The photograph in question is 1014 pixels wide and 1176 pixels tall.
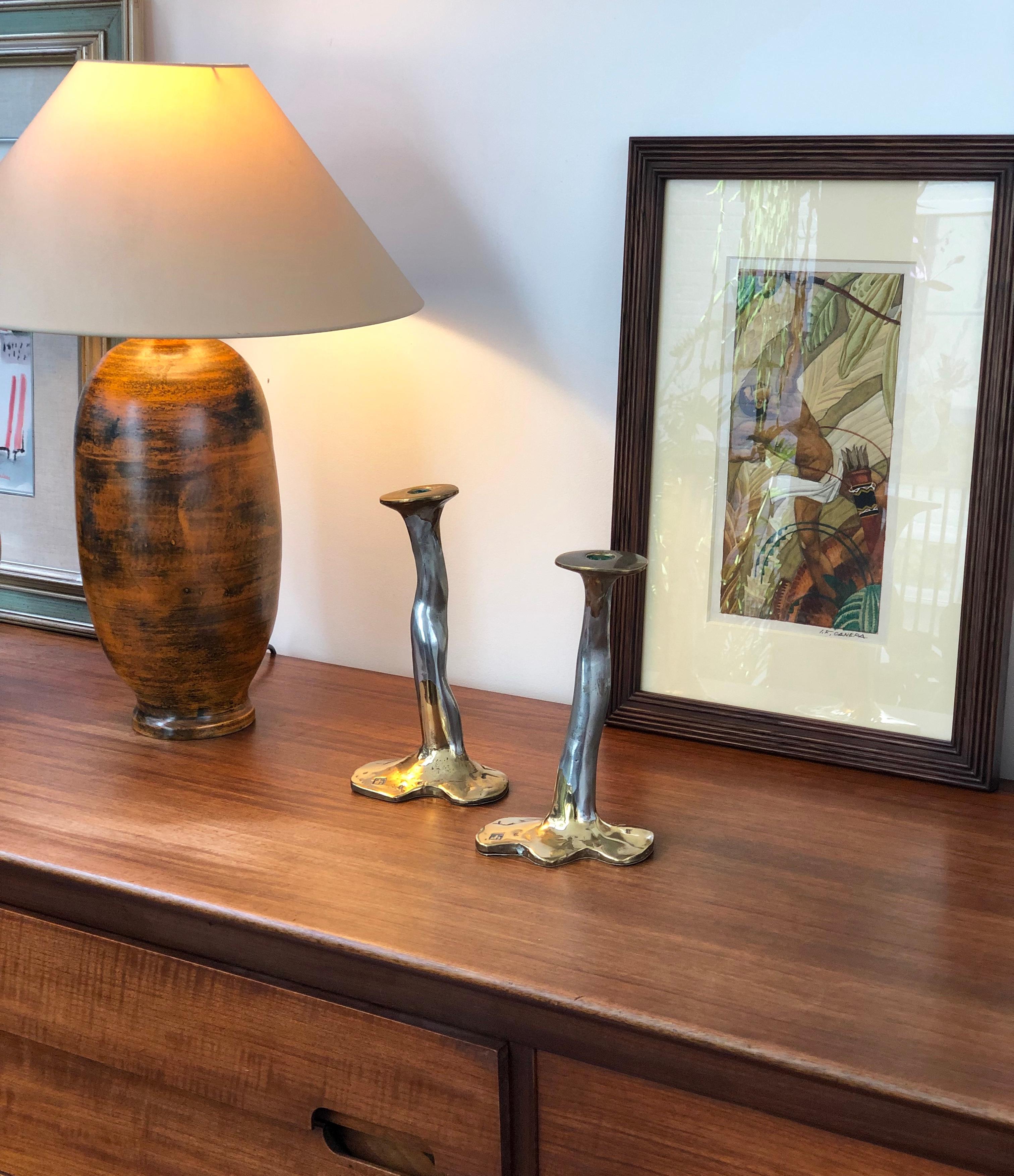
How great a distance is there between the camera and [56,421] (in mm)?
1352

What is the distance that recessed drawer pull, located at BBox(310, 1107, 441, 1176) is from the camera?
792 mm

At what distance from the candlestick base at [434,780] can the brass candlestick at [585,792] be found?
78 mm

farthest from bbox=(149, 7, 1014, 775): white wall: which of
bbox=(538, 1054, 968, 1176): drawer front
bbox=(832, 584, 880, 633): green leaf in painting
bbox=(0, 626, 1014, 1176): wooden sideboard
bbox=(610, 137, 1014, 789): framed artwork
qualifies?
bbox=(538, 1054, 968, 1176): drawer front

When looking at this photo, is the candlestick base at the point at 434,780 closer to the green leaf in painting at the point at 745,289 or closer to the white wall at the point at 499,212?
the white wall at the point at 499,212

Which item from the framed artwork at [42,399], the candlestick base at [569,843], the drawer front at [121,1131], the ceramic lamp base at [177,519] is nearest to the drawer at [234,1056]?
the drawer front at [121,1131]

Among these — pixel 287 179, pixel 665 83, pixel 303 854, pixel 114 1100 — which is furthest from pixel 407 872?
pixel 665 83

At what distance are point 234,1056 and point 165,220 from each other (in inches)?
24.4

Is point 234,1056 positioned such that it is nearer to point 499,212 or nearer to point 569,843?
point 569,843

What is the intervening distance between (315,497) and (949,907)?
792 mm

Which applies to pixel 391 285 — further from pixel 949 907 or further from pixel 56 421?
pixel 949 907

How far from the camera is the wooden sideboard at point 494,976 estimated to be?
26.5 inches

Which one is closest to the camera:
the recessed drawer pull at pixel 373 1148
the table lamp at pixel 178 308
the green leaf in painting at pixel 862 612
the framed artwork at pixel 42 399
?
the recessed drawer pull at pixel 373 1148

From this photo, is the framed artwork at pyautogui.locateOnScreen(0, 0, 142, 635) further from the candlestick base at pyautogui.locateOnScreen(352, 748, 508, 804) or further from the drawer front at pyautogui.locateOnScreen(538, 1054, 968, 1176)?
the drawer front at pyautogui.locateOnScreen(538, 1054, 968, 1176)

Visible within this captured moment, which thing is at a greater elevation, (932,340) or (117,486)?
(932,340)
